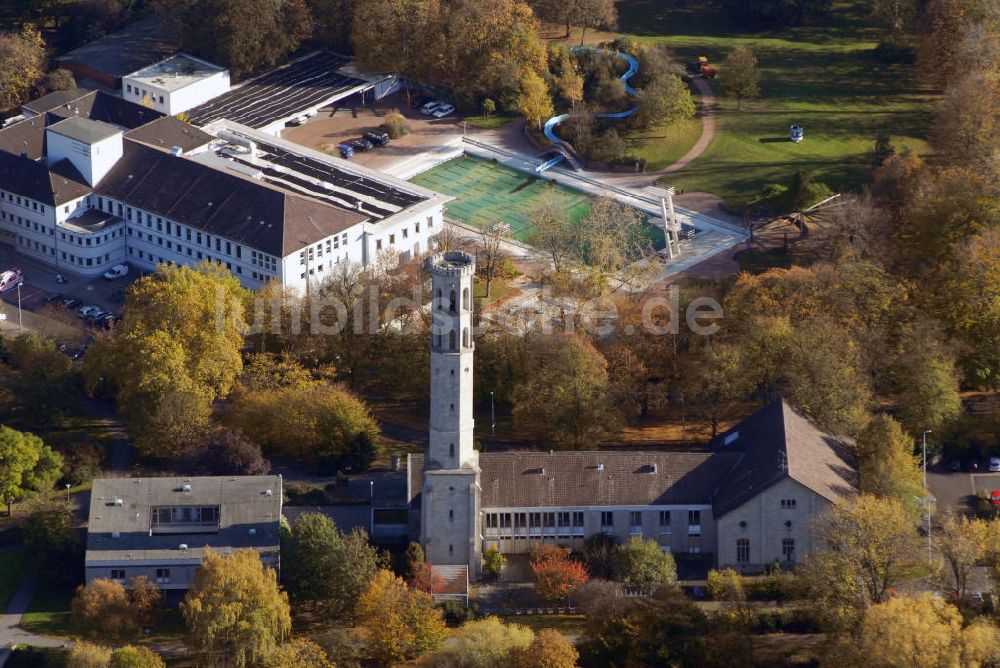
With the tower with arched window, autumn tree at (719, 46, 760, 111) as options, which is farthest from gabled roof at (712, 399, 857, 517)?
autumn tree at (719, 46, 760, 111)

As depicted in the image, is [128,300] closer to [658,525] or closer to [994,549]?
[658,525]

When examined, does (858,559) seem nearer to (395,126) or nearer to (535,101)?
(535,101)

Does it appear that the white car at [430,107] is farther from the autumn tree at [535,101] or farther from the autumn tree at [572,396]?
the autumn tree at [572,396]

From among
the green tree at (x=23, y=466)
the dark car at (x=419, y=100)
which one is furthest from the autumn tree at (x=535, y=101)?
the green tree at (x=23, y=466)

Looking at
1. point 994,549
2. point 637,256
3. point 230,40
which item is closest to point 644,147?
point 637,256

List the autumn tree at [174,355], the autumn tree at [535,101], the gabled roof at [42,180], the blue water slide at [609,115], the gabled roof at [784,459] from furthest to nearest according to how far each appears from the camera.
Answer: the autumn tree at [535,101], the blue water slide at [609,115], the gabled roof at [42,180], the autumn tree at [174,355], the gabled roof at [784,459]

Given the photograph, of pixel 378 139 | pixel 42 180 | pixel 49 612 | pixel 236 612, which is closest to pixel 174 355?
pixel 49 612

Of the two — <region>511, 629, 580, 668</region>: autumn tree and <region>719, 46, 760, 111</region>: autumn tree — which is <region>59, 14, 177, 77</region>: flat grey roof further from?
<region>511, 629, 580, 668</region>: autumn tree

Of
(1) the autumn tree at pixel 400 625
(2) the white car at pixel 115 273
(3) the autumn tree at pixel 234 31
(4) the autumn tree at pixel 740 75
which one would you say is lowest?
(1) the autumn tree at pixel 400 625
